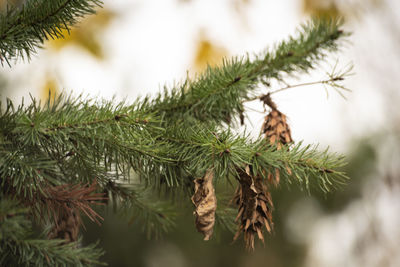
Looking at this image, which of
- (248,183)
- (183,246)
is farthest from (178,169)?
(183,246)

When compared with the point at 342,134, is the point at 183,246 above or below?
below

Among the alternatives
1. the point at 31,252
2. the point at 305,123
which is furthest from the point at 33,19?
the point at 305,123

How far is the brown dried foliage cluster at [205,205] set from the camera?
0.25 meters

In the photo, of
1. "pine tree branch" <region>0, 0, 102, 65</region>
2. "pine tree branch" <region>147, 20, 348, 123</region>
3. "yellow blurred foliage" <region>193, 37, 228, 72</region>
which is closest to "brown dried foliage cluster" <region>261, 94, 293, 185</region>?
"pine tree branch" <region>147, 20, 348, 123</region>

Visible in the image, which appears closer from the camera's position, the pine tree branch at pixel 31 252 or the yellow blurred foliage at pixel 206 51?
the pine tree branch at pixel 31 252

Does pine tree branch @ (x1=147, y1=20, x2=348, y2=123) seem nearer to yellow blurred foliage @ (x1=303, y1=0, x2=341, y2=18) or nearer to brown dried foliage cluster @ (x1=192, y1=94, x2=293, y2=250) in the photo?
brown dried foliage cluster @ (x1=192, y1=94, x2=293, y2=250)

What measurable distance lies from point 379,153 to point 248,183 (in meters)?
0.86

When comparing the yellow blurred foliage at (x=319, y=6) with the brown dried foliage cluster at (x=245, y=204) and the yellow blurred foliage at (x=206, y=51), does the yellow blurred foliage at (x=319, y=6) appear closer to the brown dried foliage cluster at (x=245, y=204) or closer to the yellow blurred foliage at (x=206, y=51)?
the yellow blurred foliage at (x=206, y=51)

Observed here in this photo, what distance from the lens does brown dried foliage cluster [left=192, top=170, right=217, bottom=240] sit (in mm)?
248

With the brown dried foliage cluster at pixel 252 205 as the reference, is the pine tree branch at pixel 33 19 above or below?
above

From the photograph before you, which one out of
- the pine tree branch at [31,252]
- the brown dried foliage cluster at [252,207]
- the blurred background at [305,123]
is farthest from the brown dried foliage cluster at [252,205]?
the blurred background at [305,123]

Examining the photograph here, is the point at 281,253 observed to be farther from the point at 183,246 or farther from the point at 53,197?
the point at 53,197

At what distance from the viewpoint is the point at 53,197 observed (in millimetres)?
268

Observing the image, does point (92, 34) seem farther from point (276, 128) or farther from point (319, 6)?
point (276, 128)
